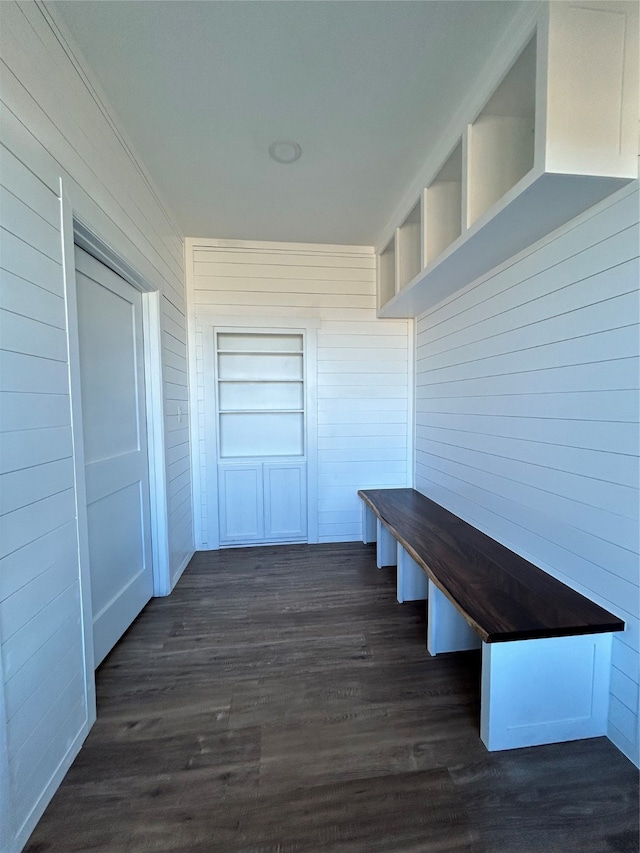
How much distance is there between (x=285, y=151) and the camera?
1.97 m

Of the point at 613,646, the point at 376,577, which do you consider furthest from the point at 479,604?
the point at 376,577

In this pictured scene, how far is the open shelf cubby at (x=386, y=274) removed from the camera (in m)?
2.93

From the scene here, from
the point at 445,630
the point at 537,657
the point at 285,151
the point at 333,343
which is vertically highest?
the point at 285,151

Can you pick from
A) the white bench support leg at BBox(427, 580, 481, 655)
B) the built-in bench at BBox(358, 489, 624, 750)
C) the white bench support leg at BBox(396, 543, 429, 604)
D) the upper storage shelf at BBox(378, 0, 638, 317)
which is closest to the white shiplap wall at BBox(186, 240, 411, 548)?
the white bench support leg at BBox(396, 543, 429, 604)

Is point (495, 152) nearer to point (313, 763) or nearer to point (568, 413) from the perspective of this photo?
point (568, 413)

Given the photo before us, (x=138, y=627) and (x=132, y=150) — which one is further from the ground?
(x=132, y=150)

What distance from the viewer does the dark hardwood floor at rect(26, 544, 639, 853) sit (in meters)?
1.05

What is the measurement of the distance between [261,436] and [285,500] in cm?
67

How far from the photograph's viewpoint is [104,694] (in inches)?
62.6

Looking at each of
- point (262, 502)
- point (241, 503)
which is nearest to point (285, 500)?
point (262, 502)

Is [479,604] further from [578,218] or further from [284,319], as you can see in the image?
[284,319]

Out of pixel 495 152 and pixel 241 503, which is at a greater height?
pixel 495 152

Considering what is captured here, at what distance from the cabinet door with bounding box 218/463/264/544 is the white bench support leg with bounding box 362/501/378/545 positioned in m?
0.96

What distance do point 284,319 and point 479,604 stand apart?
263 cm
